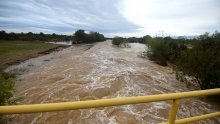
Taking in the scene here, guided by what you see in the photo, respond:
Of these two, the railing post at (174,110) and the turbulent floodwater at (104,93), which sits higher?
the railing post at (174,110)

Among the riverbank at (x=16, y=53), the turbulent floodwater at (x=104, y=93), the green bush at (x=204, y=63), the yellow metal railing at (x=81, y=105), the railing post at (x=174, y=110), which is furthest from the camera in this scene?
the riverbank at (x=16, y=53)

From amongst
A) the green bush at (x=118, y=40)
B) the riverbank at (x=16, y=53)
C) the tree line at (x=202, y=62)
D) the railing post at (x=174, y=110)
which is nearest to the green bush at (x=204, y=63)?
the tree line at (x=202, y=62)

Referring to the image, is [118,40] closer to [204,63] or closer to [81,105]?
[204,63]

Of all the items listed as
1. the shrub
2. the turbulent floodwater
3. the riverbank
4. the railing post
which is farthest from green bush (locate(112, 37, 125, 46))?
the railing post

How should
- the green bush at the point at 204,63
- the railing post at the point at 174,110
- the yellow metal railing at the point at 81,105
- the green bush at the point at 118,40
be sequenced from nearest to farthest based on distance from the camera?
the yellow metal railing at the point at 81,105
the railing post at the point at 174,110
the green bush at the point at 204,63
the green bush at the point at 118,40

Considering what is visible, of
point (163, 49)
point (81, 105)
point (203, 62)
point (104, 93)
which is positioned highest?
point (81, 105)

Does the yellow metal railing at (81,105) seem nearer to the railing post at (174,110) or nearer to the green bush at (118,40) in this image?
the railing post at (174,110)

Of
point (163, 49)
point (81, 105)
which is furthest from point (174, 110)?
point (163, 49)

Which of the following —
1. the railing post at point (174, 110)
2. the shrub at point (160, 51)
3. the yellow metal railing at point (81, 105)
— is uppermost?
the yellow metal railing at point (81, 105)

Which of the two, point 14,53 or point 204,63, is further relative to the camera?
point 14,53

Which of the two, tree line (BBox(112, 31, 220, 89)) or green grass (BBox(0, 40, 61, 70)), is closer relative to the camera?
tree line (BBox(112, 31, 220, 89))

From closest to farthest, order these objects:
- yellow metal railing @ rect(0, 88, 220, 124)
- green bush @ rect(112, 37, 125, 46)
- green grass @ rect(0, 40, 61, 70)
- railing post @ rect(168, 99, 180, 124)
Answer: yellow metal railing @ rect(0, 88, 220, 124) < railing post @ rect(168, 99, 180, 124) < green grass @ rect(0, 40, 61, 70) < green bush @ rect(112, 37, 125, 46)

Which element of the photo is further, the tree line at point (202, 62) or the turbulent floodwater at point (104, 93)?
the tree line at point (202, 62)

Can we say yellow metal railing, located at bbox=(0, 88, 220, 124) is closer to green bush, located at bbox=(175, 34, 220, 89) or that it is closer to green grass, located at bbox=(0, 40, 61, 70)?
green bush, located at bbox=(175, 34, 220, 89)
